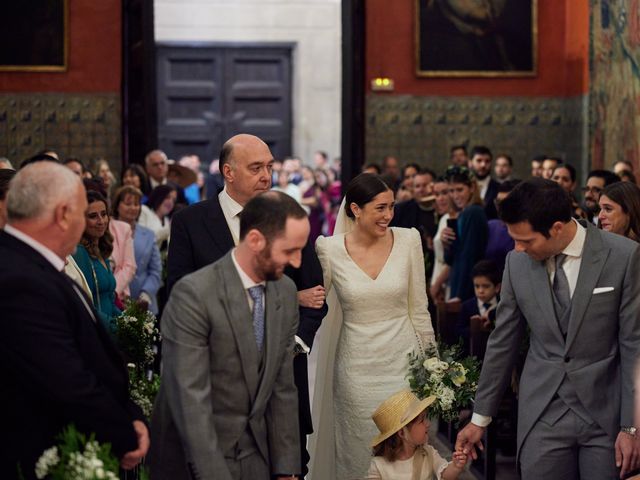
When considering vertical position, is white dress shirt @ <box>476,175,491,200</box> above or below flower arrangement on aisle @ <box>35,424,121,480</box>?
above

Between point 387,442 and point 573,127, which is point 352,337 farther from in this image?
point 573,127

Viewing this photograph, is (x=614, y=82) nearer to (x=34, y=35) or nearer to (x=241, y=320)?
(x=34, y=35)

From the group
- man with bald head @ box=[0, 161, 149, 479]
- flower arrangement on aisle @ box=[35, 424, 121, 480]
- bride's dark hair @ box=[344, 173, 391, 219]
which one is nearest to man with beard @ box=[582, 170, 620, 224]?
bride's dark hair @ box=[344, 173, 391, 219]

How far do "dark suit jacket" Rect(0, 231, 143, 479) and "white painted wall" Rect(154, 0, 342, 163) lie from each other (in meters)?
24.1

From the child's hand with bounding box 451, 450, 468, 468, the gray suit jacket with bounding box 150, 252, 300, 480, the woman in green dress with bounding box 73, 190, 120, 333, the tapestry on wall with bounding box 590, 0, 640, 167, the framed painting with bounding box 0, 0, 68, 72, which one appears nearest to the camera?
the gray suit jacket with bounding box 150, 252, 300, 480

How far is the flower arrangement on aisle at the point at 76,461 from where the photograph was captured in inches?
172

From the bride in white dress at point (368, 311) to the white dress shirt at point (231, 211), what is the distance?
0.86m

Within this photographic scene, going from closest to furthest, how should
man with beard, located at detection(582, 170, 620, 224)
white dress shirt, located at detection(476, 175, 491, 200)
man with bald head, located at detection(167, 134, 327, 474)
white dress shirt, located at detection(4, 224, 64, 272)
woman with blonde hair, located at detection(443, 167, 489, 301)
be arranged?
white dress shirt, located at detection(4, 224, 64, 272) → man with bald head, located at detection(167, 134, 327, 474) → man with beard, located at detection(582, 170, 620, 224) → woman with blonde hair, located at detection(443, 167, 489, 301) → white dress shirt, located at detection(476, 175, 491, 200)

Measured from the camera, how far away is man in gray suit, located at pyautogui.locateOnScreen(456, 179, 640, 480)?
577 centimetres

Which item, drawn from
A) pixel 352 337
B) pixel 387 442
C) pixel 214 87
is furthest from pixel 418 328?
pixel 214 87

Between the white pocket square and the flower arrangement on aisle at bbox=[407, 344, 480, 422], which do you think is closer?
the white pocket square

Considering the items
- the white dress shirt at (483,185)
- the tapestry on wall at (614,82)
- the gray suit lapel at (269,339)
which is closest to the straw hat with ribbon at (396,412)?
the gray suit lapel at (269,339)

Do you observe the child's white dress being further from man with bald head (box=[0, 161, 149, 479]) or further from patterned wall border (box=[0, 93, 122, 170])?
patterned wall border (box=[0, 93, 122, 170])

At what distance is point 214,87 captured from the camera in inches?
1118
